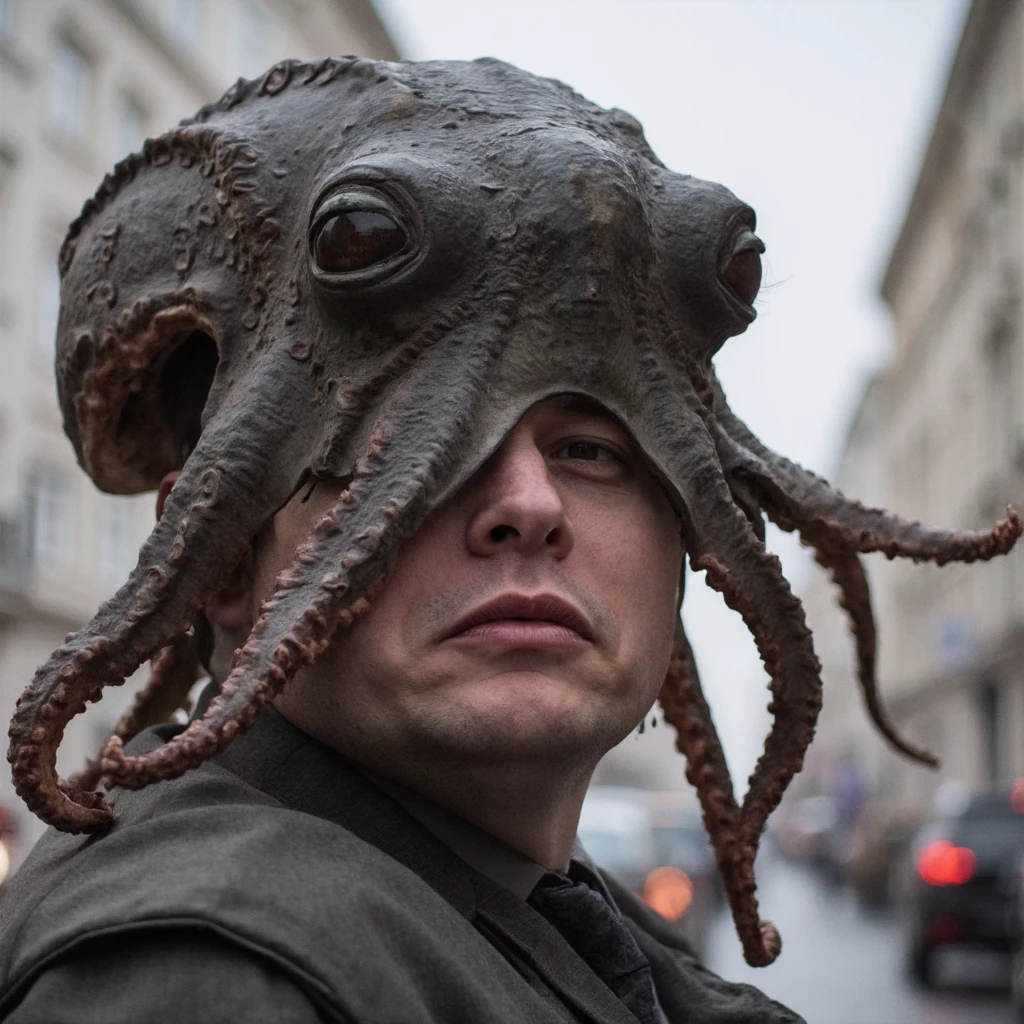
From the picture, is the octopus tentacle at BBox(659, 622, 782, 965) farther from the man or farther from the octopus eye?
the octopus eye

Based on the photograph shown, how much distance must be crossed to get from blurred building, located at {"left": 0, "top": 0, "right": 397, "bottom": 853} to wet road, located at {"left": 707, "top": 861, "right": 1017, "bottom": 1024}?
386 inches

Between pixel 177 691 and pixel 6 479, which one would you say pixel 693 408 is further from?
pixel 6 479

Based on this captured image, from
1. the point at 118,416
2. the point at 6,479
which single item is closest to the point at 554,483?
the point at 118,416

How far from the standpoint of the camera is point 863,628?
264cm

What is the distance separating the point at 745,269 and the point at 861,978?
1311cm

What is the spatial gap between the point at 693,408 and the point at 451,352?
0.37 meters

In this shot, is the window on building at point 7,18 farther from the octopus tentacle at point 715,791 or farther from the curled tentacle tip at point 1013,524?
the curled tentacle tip at point 1013,524

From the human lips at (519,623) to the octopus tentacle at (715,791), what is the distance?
58 cm

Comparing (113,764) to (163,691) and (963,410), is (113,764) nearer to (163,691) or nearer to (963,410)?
(163,691)

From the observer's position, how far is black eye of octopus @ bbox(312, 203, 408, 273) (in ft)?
6.62

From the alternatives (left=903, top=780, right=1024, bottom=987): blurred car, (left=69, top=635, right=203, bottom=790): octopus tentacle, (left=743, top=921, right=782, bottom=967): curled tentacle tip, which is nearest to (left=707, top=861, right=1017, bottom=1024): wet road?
(left=903, top=780, right=1024, bottom=987): blurred car

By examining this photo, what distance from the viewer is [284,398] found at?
206 centimetres

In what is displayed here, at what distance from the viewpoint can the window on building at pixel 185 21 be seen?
27.3 meters

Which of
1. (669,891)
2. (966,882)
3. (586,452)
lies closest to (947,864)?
(966,882)
